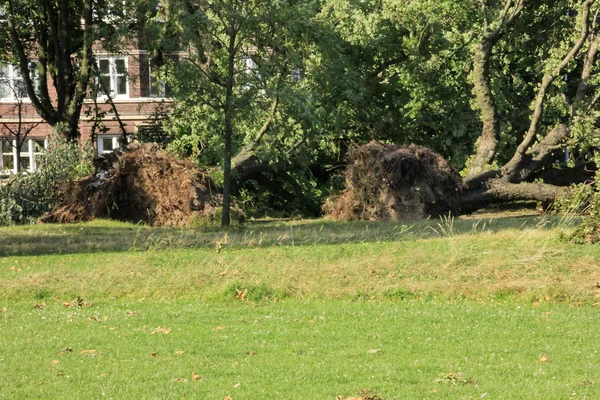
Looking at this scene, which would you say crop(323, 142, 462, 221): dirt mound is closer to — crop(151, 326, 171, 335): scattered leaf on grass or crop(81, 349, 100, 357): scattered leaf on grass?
crop(151, 326, 171, 335): scattered leaf on grass

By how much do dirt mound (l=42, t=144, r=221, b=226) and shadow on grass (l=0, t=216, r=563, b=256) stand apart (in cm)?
68

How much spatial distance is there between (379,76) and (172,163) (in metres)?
8.62

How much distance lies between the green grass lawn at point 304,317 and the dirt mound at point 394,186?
4.69m

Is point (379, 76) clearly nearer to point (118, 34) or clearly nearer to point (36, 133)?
point (118, 34)

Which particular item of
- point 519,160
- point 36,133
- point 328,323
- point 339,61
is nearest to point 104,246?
point 328,323

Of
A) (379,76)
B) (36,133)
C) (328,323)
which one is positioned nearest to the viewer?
(328,323)

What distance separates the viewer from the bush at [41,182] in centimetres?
2320

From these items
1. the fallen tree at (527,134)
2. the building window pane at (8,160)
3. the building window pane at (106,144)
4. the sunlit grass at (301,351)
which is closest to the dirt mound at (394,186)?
the fallen tree at (527,134)

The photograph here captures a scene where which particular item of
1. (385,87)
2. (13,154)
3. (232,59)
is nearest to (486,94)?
(385,87)

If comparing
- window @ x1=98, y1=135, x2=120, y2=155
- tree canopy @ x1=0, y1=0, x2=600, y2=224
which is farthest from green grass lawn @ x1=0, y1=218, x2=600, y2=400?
window @ x1=98, y1=135, x2=120, y2=155

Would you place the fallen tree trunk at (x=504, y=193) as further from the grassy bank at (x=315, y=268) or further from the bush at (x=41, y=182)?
A: the bush at (x=41, y=182)

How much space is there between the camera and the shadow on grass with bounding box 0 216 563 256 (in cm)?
1695

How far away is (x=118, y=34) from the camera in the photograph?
2492cm

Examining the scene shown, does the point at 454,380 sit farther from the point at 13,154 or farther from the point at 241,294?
the point at 13,154
